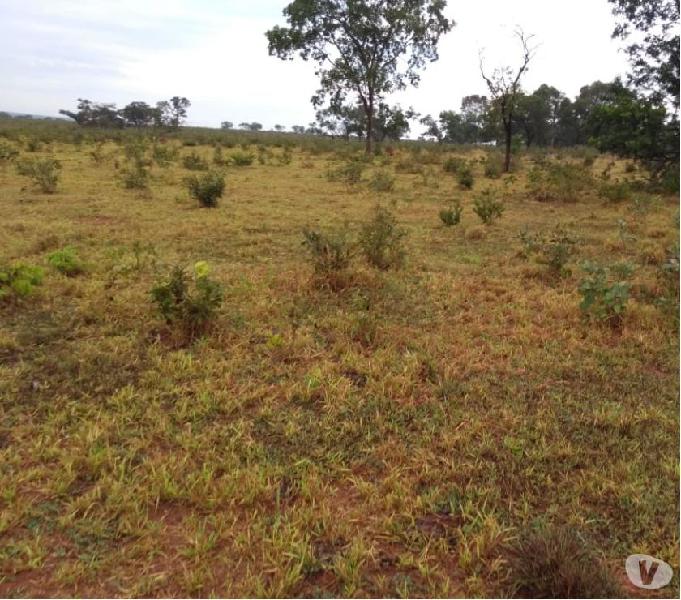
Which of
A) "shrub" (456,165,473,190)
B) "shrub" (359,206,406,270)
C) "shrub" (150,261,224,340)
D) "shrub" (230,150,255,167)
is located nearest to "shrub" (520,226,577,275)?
"shrub" (359,206,406,270)

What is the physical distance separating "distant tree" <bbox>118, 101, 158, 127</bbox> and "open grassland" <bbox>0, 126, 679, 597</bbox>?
54.5 m

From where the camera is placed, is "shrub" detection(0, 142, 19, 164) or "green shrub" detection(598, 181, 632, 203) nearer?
"green shrub" detection(598, 181, 632, 203)

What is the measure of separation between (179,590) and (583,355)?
2.79 meters

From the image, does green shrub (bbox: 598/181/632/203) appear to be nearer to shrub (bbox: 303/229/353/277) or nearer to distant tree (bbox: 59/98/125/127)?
shrub (bbox: 303/229/353/277)

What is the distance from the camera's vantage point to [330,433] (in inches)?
102

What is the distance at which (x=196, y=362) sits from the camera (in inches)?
127

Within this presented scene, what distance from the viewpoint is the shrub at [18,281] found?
3.96 m

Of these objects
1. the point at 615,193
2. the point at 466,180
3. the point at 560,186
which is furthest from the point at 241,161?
the point at 615,193

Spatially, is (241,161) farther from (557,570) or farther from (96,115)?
(96,115)

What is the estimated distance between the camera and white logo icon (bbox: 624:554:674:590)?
1780 mm

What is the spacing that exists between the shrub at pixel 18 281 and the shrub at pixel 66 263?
598 millimetres

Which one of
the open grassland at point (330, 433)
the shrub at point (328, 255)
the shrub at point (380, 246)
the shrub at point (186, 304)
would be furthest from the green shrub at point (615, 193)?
the shrub at point (186, 304)

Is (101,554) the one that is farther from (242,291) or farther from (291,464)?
(242,291)

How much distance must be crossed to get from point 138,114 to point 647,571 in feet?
198
